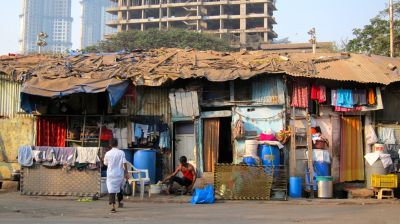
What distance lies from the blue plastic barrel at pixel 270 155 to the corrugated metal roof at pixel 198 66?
2219mm

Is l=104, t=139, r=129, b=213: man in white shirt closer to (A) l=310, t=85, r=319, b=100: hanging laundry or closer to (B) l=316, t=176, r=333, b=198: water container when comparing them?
(B) l=316, t=176, r=333, b=198: water container

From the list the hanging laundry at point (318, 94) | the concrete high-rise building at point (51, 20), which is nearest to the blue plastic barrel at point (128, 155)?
the hanging laundry at point (318, 94)

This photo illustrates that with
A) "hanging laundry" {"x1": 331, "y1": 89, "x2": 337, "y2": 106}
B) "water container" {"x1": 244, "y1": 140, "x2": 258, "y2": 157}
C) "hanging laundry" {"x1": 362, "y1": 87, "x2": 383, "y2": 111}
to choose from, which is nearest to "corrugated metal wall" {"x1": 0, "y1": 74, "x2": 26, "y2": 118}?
"water container" {"x1": 244, "y1": 140, "x2": 258, "y2": 157}

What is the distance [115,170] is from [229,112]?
565cm

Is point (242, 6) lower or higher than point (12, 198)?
higher

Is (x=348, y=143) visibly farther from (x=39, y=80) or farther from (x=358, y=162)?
(x=39, y=80)

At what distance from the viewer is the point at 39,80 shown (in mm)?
14500

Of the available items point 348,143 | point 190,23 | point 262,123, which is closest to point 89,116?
point 262,123

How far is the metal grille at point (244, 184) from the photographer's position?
13.2 metres

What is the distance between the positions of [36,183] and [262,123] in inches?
273

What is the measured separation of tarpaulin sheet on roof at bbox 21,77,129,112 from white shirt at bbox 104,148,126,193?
3264 millimetres

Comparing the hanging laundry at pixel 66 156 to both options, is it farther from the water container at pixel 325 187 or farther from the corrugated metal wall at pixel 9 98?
the water container at pixel 325 187


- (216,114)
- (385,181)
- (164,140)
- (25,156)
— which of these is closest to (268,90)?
(216,114)

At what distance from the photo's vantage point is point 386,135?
15422 millimetres
